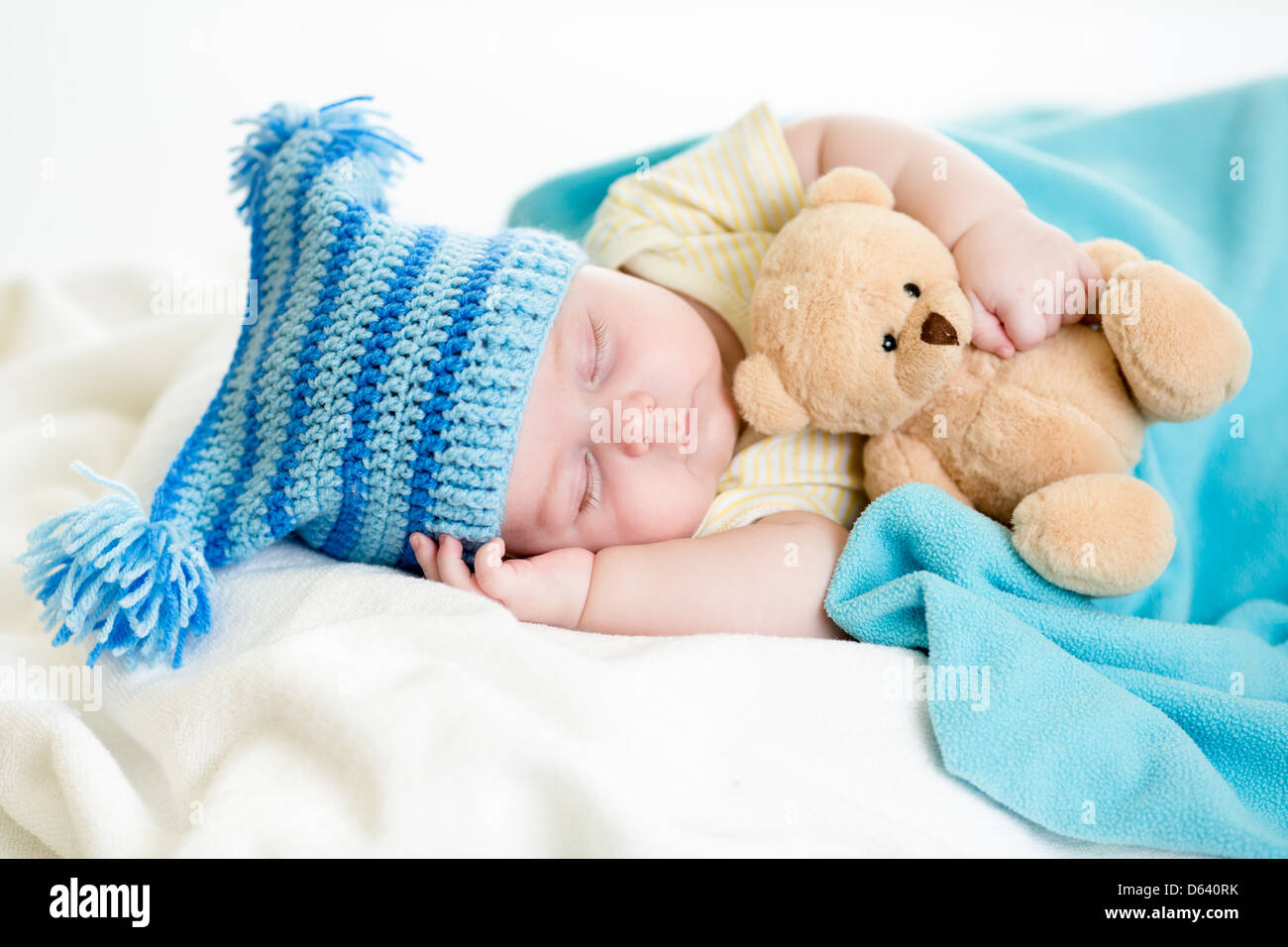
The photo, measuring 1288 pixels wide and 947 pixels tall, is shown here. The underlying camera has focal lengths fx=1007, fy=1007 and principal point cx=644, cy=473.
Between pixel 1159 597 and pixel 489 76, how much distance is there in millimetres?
2102

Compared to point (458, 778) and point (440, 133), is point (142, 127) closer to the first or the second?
point (440, 133)

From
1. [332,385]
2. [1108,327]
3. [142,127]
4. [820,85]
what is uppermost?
[820,85]

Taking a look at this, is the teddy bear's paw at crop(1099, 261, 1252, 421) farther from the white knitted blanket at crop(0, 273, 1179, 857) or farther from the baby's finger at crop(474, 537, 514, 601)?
the baby's finger at crop(474, 537, 514, 601)

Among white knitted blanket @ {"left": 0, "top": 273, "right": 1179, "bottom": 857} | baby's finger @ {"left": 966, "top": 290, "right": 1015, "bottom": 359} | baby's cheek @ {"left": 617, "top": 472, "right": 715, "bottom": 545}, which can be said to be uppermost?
baby's finger @ {"left": 966, "top": 290, "right": 1015, "bottom": 359}

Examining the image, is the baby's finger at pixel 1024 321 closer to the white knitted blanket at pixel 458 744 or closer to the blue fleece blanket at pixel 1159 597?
the blue fleece blanket at pixel 1159 597

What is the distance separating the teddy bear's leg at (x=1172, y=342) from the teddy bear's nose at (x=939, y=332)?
0.57 feet

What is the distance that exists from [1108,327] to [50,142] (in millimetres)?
2216

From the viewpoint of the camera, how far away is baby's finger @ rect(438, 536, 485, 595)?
1106mm

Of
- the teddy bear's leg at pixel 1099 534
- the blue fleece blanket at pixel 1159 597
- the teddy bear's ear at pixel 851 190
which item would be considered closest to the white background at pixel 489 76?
the blue fleece blanket at pixel 1159 597

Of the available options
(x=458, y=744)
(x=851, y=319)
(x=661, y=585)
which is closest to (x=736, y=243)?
(x=851, y=319)

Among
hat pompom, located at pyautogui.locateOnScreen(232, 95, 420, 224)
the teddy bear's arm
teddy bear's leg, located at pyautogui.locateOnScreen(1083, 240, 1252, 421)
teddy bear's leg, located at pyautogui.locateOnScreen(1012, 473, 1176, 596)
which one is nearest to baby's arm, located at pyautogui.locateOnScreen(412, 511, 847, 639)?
the teddy bear's arm

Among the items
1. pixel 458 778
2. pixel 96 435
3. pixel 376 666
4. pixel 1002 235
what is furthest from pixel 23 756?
pixel 1002 235

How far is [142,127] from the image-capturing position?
2334 millimetres

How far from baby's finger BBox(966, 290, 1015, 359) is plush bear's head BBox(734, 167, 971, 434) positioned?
5cm
